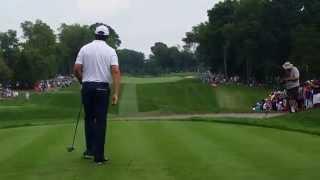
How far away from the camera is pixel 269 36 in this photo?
107m

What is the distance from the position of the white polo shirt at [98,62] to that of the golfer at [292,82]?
37.4 feet

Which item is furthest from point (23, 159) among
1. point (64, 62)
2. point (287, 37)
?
point (64, 62)

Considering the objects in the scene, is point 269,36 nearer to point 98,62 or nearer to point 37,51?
point 37,51

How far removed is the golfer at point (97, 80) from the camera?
1033 cm

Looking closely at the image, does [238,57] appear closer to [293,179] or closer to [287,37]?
[287,37]

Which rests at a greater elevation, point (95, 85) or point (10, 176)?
point (95, 85)

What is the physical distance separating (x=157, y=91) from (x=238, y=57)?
30.1 metres

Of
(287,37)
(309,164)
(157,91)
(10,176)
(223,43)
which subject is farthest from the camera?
(223,43)

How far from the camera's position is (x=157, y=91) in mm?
97125

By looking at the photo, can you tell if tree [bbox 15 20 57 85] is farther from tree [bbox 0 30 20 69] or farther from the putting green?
the putting green

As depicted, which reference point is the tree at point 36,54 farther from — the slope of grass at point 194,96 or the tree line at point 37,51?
the slope of grass at point 194,96

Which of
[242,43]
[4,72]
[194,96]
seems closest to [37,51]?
[4,72]

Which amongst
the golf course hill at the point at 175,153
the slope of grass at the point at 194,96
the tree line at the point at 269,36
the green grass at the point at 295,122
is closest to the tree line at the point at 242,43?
the tree line at the point at 269,36

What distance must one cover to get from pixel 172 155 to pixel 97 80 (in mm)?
1488
